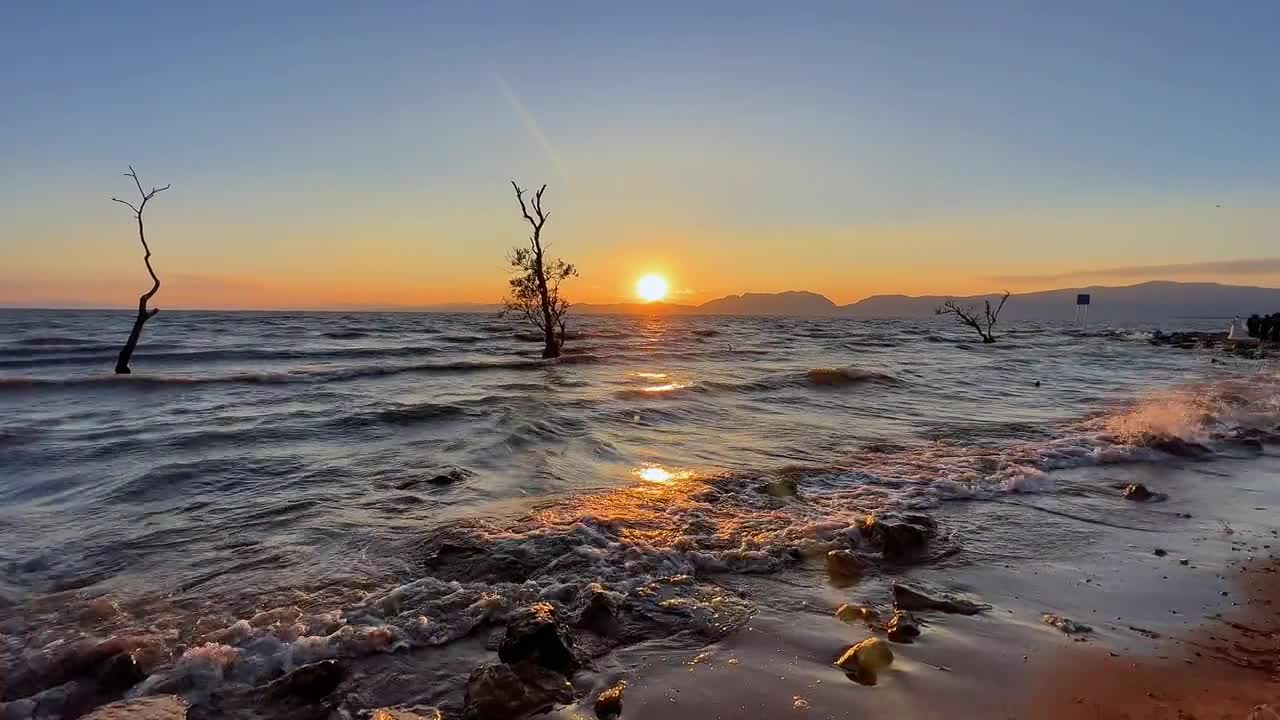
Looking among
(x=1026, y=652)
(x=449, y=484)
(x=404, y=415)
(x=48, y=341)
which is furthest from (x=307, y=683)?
(x=48, y=341)

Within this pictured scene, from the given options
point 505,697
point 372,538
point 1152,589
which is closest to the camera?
point 505,697

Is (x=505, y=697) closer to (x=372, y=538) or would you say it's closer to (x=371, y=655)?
(x=371, y=655)

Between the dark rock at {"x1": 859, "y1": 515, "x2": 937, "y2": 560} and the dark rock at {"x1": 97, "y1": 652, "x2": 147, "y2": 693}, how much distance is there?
6.34 metres

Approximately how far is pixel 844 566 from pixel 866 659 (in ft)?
6.60

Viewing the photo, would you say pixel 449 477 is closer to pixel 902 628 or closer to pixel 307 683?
pixel 307 683

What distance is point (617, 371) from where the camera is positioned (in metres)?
30.4

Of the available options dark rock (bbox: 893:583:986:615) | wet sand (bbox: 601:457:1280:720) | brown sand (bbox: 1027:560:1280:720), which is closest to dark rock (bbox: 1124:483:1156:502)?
wet sand (bbox: 601:457:1280:720)

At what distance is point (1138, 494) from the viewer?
9.18 meters

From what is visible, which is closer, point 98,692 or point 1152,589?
point 98,692

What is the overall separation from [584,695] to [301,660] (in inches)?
84.0

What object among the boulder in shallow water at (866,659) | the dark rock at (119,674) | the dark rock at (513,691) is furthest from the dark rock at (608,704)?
the dark rock at (119,674)

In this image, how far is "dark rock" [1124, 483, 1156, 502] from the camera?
9109 millimetres

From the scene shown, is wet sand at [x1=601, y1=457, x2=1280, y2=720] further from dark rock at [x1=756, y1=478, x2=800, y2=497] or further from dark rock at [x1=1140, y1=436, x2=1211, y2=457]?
dark rock at [x1=1140, y1=436, x2=1211, y2=457]

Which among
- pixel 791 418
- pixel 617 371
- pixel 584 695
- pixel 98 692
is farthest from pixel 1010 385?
pixel 98 692
